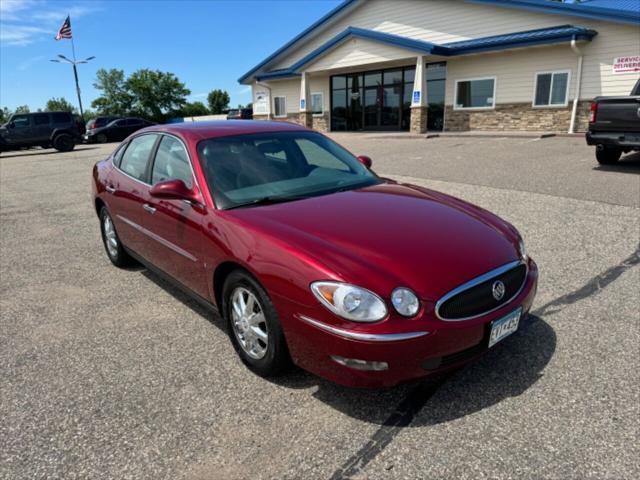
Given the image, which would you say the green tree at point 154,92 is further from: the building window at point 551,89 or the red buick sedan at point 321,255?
the red buick sedan at point 321,255

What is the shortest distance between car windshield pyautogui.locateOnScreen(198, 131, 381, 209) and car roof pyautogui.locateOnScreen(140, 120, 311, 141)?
0.26 ft

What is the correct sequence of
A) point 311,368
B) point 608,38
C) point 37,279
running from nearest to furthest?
point 311,368
point 37,279
point 608,38

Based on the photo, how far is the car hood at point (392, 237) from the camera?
2.42 metres

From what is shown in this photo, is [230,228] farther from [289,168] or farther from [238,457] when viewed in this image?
[238,457]

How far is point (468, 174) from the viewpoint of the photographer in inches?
397

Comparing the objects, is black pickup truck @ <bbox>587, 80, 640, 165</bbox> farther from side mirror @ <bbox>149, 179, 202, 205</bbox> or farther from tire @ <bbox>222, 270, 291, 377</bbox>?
tire @ <bbox>222, 270, 291, 377</bbox>

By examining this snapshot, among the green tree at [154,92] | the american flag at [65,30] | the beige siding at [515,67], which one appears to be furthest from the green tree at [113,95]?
the beige siding at [515,67]

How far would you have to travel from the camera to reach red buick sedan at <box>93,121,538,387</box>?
7.64 ft

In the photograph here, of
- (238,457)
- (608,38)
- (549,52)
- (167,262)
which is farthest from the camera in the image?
(549,52)

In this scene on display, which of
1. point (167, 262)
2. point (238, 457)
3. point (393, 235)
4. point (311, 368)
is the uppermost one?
point (393, 235)

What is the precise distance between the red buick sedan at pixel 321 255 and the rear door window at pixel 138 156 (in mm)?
29

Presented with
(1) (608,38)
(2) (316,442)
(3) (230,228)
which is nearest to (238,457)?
(2) (316,442)

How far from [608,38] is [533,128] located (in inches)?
149

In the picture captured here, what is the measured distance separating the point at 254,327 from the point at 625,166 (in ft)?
33.3
